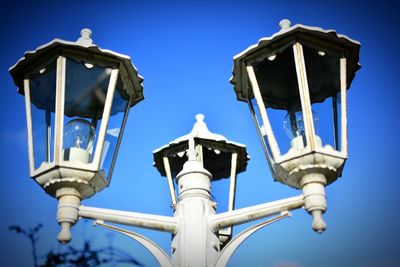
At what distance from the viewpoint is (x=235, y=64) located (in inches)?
145

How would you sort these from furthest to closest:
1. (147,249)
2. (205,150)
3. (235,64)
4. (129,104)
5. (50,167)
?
(205,150) < (129,104) < (235,64) < (147,249) < (50,167)

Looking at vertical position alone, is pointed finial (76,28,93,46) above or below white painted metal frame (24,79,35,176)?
above

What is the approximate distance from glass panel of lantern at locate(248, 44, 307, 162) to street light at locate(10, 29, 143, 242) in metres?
1.02

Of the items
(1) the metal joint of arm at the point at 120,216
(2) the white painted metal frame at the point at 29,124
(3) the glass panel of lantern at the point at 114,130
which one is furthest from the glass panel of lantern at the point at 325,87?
(2) the white painted metal frame at the point at 29,124

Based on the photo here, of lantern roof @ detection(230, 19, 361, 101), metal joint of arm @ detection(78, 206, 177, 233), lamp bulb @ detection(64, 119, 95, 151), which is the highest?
lantern roof @ detection(230, 19, 361, 101)

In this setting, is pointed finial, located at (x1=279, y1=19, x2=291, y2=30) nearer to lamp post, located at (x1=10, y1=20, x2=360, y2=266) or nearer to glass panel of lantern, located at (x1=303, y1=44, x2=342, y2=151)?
lamp post, located at (x1=10, y1=20, x2=360, y2=266)

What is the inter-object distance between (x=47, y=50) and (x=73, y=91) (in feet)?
1.11

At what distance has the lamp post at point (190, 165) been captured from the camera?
318 centimetres

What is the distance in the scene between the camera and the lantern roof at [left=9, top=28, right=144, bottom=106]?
3441 mm

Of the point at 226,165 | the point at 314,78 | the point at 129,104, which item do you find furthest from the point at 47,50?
the point at 226,165

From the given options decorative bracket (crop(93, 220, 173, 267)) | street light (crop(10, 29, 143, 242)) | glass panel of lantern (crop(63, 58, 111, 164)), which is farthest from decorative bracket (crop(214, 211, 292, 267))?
glass panel of lantern (crop(63, 58, 111, 164))

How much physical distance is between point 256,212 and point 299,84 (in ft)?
2.96

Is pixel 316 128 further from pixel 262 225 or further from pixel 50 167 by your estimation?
pixel 50 167

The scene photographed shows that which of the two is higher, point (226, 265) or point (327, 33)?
point (327, 33)
